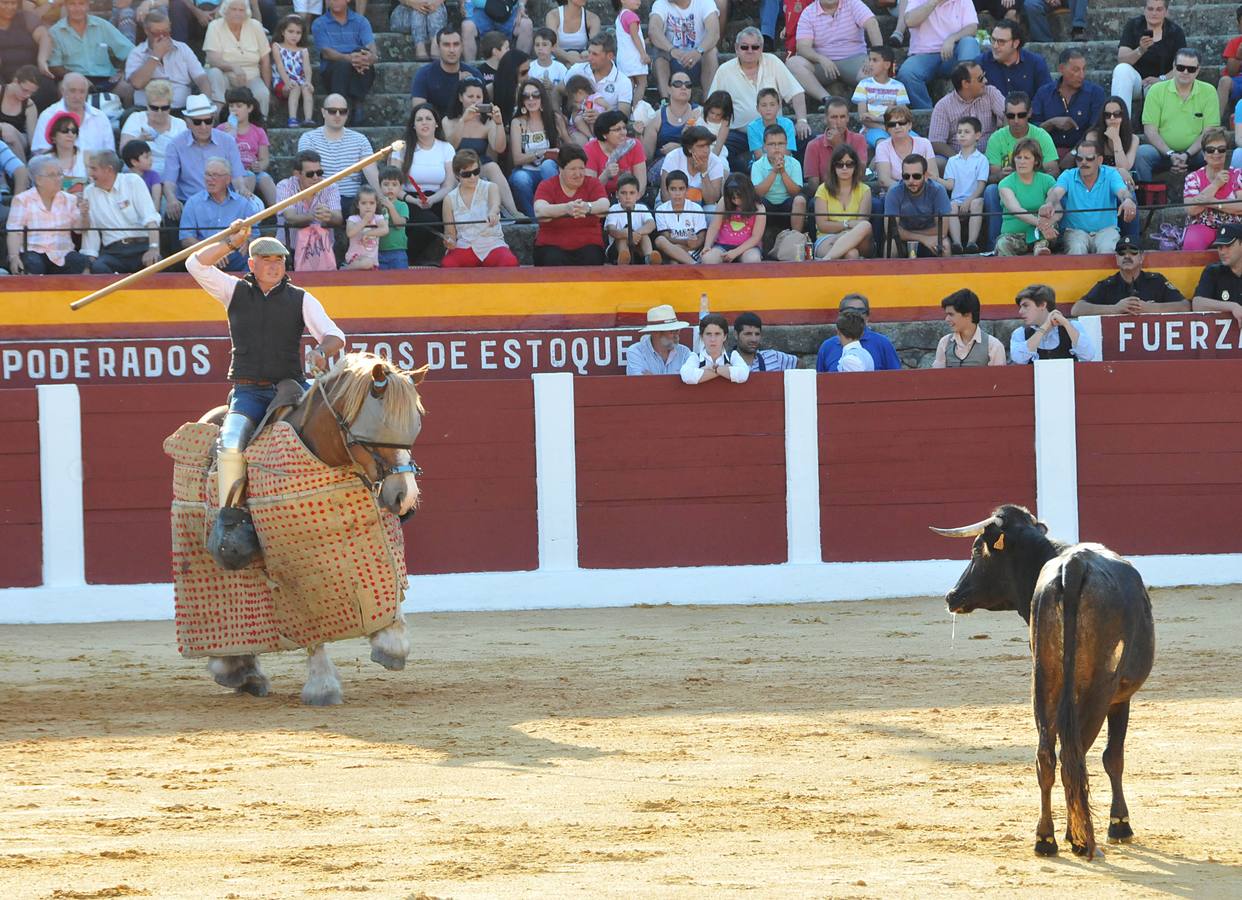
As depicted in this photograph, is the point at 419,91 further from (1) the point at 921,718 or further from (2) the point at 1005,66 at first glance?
(1) the point at 921,718

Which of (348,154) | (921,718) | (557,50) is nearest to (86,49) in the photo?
(348,154)

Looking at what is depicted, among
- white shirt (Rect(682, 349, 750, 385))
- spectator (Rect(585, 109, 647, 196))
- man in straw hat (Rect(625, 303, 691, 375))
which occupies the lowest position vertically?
white shirt (Rect(682, 349, 750, 385))

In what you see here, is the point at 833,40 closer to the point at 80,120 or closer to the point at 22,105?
the point at 80,120

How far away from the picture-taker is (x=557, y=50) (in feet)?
42.6

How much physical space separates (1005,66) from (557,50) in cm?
324

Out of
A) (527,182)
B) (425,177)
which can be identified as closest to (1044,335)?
(527,182)

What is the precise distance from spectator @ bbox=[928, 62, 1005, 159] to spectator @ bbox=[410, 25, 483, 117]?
3.23 meters

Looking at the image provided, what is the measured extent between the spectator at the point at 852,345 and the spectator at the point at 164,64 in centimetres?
484

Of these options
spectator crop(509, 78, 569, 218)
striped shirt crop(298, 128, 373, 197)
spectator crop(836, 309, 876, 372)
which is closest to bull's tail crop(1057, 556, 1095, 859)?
spectator crop(836, 309, 876, 372)

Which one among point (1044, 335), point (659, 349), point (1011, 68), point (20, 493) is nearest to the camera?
point (20, 493)

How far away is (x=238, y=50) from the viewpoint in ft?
41.5

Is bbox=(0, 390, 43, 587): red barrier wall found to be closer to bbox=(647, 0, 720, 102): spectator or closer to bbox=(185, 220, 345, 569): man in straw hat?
bbox=(185, 220, 345, 569): man in straw hat

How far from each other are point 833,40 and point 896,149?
1586 mm

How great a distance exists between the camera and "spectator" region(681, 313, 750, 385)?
10.5 metres
